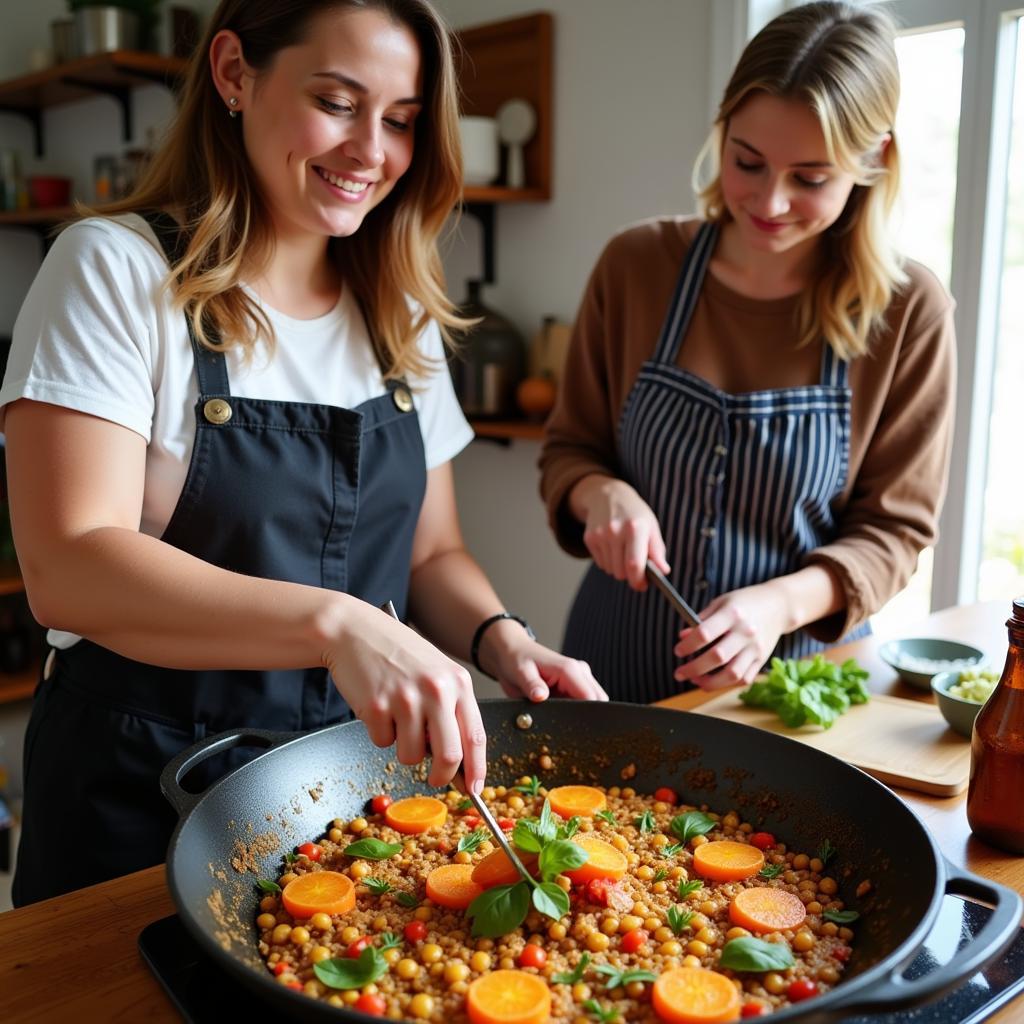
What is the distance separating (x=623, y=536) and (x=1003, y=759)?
63 centimetres

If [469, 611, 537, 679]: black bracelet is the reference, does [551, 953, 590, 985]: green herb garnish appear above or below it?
below

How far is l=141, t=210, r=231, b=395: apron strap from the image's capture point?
4.14ft

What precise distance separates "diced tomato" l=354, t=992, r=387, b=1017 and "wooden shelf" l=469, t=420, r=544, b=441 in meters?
2.06

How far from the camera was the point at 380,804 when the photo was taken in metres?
1.19

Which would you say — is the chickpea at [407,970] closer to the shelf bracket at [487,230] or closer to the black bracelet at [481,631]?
the black bracelet at [481,631]

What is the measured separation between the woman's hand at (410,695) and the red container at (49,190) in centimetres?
366

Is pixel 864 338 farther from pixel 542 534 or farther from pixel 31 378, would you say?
pixel 542 534

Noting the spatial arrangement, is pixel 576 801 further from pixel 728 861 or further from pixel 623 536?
pixel 623 536

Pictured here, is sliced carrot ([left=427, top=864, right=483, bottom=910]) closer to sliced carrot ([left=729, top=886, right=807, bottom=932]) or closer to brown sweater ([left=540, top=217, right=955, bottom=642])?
sliced carrot ([left=729, top=886, right=807, bottom=932])

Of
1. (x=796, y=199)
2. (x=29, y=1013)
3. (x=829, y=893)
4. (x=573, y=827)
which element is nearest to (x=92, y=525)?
(x=29, y=1013)

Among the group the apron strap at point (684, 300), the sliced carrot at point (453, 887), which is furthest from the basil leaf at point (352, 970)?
the apron strap at point (684, 300)

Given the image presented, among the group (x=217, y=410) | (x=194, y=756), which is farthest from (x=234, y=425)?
(x=194, y=756)

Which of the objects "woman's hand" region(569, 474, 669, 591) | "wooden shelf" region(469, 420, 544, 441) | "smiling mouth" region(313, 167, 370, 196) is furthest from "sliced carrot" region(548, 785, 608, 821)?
"wooden shelf" region(469, 420, 544, 441)

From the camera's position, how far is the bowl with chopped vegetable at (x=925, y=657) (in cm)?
155
